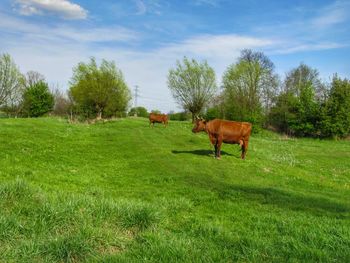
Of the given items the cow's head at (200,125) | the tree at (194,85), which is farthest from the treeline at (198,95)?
the cow's head at (200,125)

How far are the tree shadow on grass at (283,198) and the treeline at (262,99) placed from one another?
135ft

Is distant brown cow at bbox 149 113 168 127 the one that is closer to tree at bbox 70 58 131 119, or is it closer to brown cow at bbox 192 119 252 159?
tree at bbox 70 58 131 119

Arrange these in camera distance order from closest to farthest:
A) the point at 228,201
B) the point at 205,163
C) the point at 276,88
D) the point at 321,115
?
the point at 228,201 → the point at 205,163 → the point at 321,115 → the point at 276,88

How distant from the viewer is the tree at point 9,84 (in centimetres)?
6550

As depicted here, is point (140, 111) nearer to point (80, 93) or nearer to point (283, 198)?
point (80, 93)

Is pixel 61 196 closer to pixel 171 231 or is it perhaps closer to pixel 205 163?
pixel 171 231

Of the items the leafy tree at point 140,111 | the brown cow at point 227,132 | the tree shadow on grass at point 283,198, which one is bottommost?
the tree shadow on grass at point 283,198

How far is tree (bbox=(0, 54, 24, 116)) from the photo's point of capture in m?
65.5

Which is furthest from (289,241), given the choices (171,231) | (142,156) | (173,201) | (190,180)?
(142,156)

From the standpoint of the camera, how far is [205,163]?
17422 millimetres

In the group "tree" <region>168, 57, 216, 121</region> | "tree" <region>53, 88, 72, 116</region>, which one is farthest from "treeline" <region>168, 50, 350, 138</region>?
"tree" <region>53, 88, 72, 116</region>

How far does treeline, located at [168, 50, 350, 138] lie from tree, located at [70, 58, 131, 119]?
8997 mm

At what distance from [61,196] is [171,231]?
2.75 metres

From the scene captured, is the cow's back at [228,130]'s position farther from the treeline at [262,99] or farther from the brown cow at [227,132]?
the treeline at [262,99]
